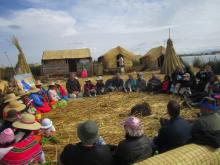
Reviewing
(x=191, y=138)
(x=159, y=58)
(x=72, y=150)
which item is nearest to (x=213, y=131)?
(x=191, y=138)

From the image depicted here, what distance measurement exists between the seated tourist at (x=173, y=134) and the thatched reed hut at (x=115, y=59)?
25457mm

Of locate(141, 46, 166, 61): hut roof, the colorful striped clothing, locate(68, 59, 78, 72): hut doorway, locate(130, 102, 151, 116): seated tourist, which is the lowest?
locate(130, 102, 151, 116): seated tourist

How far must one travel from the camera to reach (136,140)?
12.8 ft

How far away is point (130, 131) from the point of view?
12.8ft

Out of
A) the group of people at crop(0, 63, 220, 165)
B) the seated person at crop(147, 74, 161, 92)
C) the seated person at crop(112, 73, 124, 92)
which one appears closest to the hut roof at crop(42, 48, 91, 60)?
the seated person at crop(112, 73, 124, 92)

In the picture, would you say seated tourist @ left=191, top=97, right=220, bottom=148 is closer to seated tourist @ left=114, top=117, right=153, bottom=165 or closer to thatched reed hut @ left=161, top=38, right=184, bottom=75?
seated tourist @ left=114, top=117, right=153, bottom=165

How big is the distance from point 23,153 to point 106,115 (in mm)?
5179

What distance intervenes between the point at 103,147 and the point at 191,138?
4.14ft

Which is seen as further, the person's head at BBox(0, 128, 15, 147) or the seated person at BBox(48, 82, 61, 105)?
the seated person at BBox(48, 82, 61, 105)

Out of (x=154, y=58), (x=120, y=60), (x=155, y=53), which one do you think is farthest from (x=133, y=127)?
(x=155, y=53)

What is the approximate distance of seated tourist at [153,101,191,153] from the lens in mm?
4547

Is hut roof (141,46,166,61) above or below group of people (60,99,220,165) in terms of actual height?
above

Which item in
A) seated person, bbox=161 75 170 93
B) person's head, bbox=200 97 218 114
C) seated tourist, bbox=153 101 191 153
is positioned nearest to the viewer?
person's head, bbox=200 97 218 114

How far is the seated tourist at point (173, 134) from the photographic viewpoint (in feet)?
14.9
